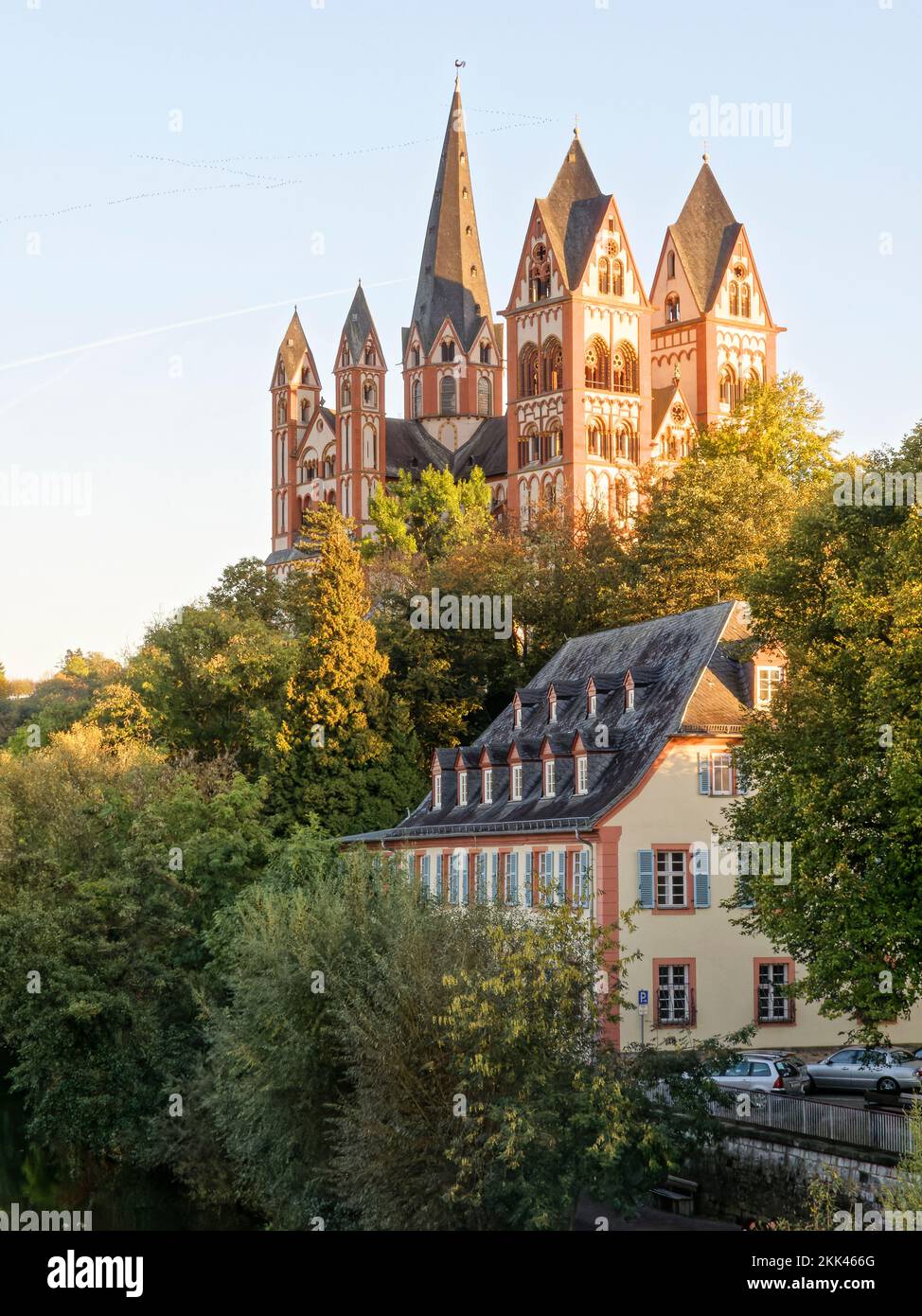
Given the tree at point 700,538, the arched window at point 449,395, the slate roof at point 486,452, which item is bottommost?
the tree at point 700,538

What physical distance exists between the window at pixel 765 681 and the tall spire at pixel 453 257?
10996 centimetres

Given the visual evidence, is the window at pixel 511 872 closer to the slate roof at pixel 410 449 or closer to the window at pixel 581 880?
the window at pixel 581 880

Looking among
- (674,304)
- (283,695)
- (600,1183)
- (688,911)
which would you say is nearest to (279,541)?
(674,304)

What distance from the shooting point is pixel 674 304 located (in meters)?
135

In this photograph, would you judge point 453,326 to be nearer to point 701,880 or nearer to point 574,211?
point 574,211

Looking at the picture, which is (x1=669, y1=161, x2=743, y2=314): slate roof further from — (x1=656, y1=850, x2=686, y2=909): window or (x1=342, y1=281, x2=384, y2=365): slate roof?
(x1=656, y1=850, x2=686, y2=909): window

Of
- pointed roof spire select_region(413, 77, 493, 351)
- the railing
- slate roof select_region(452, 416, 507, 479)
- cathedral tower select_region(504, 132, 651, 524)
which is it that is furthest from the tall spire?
the railing

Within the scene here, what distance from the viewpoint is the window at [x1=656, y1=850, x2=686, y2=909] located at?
153ft

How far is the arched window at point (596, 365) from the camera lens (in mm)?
125500

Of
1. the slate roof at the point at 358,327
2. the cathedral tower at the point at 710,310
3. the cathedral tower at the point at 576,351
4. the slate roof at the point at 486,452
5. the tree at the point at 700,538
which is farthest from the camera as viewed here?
the slate roof at the point at 358,327

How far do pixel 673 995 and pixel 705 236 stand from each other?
96828 millimetres

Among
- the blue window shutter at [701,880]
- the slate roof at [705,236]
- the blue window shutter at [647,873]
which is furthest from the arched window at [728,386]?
the blue window shutter at [647,873]

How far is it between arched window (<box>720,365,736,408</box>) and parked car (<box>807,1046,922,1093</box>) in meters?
94.2

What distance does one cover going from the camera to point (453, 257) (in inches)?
6127
